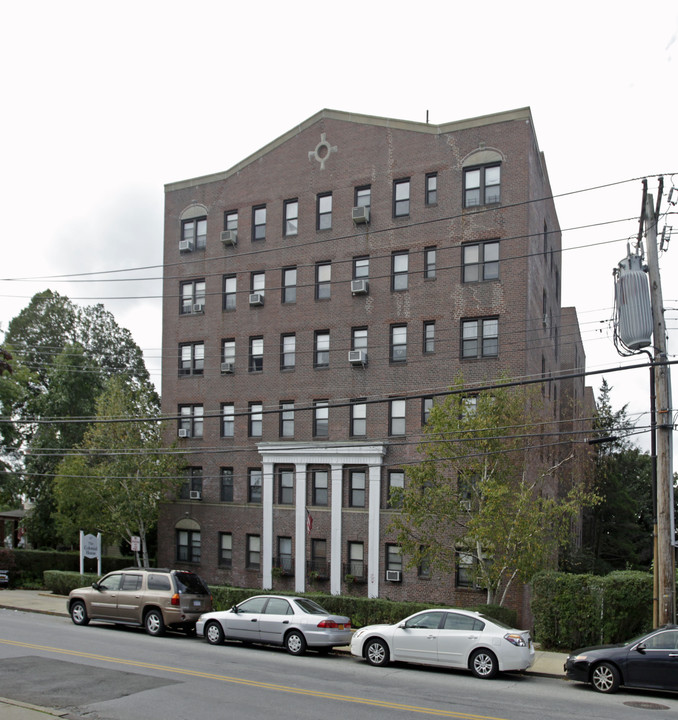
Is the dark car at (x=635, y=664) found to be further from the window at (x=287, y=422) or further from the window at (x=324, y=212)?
the window at (x=324, y=212)

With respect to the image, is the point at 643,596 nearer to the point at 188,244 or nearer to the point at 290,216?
the point at 290,216

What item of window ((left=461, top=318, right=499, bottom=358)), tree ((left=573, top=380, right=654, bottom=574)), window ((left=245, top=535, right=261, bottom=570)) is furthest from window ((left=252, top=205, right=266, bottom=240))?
tree ((left=573, top=380, right=654, bottom=574))

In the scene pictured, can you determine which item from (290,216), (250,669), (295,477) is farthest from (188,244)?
(250,669)

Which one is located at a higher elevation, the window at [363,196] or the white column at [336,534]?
the window at [363,196]

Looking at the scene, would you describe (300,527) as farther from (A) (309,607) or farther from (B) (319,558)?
(A) (309,607)

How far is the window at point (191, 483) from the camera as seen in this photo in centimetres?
3653

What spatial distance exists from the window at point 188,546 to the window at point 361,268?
14.3 m

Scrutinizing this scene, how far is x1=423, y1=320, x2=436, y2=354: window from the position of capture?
31.1m

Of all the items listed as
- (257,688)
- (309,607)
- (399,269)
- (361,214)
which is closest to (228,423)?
(399,269)

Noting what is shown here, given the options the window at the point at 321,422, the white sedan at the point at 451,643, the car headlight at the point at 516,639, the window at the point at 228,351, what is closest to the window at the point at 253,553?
the window at the point at 321,422

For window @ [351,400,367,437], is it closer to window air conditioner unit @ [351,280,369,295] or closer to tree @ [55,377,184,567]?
window air conditioner unit @ [351,280,369,295]

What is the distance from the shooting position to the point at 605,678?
15.4 meters

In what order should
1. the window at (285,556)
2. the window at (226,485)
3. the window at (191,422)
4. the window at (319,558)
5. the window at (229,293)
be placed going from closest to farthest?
the window at (319,558) → the window at (285,556) → the window at (226,485) → the window at (229,293) → the window at (191,422)

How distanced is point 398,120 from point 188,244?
473 inches
